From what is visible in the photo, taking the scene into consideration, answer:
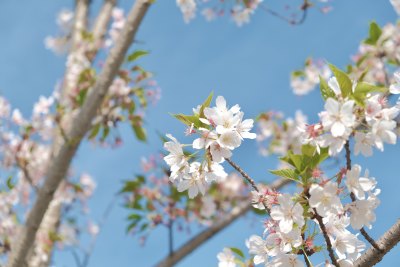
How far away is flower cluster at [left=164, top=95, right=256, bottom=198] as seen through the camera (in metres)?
1.20

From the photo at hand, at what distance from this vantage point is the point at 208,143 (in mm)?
1202

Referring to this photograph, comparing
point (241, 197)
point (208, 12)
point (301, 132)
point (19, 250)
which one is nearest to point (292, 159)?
point (301, 132)

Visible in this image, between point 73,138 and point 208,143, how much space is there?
1.73m

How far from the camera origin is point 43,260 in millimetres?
3822

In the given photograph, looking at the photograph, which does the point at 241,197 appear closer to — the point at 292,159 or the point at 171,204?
the point at 171,204

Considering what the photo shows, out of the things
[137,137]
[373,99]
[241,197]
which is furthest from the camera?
[241,197]

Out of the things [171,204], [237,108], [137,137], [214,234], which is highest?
[137,137]

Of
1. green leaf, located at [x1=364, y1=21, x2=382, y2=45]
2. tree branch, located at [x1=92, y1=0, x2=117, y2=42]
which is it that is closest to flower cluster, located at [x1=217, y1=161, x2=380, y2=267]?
green leaf, located at [x1=364, y1=21, x2=382, y2=45]

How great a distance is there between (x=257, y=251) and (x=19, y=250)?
180cm

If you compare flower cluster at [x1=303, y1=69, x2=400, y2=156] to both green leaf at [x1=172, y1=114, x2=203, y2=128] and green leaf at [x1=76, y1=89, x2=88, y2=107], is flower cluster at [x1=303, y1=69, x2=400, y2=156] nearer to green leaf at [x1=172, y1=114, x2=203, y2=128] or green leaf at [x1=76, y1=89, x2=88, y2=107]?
green leaf at [x1=172, y1=114, x2=203, y2=128]

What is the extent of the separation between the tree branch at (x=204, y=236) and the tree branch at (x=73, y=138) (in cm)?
108

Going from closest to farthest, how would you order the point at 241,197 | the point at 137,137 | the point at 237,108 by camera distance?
the point at 237,108 < the point at 137,137 < the point at 241,197

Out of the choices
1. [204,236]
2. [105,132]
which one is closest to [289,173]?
[105,132]

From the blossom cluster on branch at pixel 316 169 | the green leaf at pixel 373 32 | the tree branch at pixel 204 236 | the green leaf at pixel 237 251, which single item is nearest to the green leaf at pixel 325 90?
the blossom cluster on branch at pixel 316 169
